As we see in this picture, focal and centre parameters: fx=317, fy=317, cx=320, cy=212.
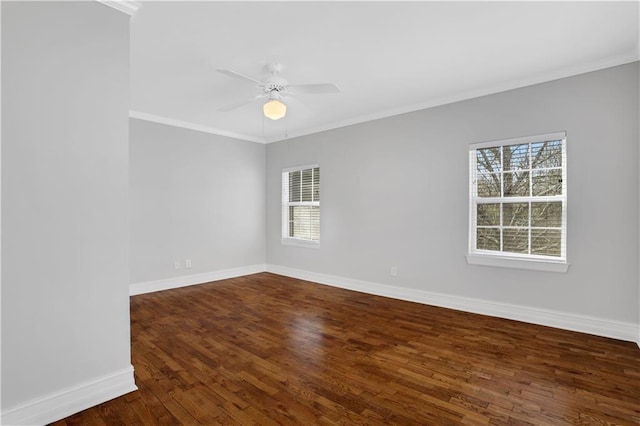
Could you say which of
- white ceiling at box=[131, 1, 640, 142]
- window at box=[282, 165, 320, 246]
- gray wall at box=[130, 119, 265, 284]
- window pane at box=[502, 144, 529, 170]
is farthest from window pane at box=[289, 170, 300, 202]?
window pane at box=[502, 144, 529, 170]

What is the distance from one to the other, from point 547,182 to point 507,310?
57.2 inches

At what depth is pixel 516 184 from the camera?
353cm

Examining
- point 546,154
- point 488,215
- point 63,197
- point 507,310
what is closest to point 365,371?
point 507,310

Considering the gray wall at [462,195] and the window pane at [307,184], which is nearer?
the gray wall at [462,195]

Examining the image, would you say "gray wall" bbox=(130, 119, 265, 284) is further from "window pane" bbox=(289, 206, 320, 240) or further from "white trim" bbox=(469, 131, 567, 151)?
"white trim" bbox=(469, 131, 567, 151)

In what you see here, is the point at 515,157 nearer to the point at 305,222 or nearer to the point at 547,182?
the point at 547,182

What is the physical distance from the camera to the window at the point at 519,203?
3277 mm

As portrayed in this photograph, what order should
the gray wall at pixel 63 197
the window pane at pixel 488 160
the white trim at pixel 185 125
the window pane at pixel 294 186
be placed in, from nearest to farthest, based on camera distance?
the gray wall at pixel 63 197, the window pane at pixel 488 160, the white trim at pixel 185 125, the window pane at pixel 294 186

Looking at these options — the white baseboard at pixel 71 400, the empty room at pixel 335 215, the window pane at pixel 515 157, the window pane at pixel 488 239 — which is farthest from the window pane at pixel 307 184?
the white baseboard at pixel 71 400

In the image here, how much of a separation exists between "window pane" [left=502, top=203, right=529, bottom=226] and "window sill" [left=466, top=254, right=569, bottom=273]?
40 cm

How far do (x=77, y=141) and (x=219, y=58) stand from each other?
149 cm

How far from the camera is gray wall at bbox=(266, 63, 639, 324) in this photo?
9.66 feet

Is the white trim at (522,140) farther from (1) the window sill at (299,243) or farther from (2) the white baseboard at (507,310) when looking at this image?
(1) the window sill at (299,243)

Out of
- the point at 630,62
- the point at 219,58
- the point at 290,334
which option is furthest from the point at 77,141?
the point at 630,62
